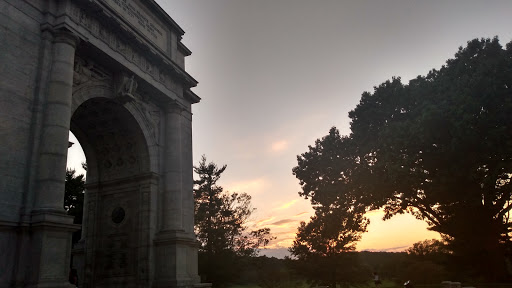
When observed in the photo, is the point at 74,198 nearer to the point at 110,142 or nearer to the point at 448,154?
the point at 110,142

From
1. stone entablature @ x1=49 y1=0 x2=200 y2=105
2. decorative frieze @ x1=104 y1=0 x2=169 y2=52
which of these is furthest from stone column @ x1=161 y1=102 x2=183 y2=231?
decorative frieze @ x1=104 y1=0 x2=169 y2=52

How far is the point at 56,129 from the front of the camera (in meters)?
11.6

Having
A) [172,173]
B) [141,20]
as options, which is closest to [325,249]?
[172,173]

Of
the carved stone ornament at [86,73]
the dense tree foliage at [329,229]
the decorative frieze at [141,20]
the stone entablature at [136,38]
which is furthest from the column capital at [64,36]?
the dense tree foliage at [329,229]

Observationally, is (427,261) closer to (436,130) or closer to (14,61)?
(436,130)

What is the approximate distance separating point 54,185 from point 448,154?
21677mm

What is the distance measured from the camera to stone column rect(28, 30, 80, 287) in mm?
10312

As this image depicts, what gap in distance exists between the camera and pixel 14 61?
11.3m

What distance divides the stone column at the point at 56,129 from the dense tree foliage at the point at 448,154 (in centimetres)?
1960

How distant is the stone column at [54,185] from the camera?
10312 millimetres

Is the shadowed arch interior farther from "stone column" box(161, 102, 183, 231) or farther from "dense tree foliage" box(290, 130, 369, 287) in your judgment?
"dense tree foliage" box(290, 130, 369, 287)

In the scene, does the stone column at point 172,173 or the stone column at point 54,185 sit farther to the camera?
the stone column at point 172,173

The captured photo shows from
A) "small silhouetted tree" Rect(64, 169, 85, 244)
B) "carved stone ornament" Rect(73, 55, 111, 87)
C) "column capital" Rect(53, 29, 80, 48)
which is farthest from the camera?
"small silhouetted tree" Rect(64, 169, 85, 244)

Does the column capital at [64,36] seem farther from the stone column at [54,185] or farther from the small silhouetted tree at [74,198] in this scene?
the small silhouetted tree at [74,198]
